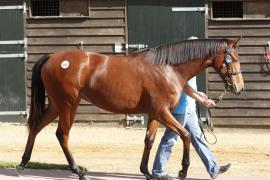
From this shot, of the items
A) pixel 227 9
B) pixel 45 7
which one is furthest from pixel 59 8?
pixel 227 9

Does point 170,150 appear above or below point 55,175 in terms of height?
above

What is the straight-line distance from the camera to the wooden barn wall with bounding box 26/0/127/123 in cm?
1207

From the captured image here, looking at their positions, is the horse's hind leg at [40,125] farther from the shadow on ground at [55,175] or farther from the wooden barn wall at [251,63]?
the wooden barn wall at [251,63]

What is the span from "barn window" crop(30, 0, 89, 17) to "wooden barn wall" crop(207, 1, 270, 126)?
2543 millimetres

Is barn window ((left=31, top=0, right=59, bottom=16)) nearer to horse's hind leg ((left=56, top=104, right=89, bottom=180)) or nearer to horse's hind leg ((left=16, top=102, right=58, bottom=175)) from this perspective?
horse's hind leg ((left=16, top=102, right=58, bottom=175))

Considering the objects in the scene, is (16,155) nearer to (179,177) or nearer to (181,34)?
(179,177)

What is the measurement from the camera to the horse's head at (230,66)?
21.9 ft

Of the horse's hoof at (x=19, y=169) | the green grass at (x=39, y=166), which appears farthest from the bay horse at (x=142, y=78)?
the green grass at (x=39, y=166)

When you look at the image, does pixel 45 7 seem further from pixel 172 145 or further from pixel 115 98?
pixel 172 145

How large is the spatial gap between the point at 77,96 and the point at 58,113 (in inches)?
19.0

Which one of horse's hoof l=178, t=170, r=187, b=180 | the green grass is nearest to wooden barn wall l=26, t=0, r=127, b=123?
the green grass

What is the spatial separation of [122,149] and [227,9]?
3.82 metres

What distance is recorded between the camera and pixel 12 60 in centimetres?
1236

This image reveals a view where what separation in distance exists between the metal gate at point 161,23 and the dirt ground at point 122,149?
5.25ft
